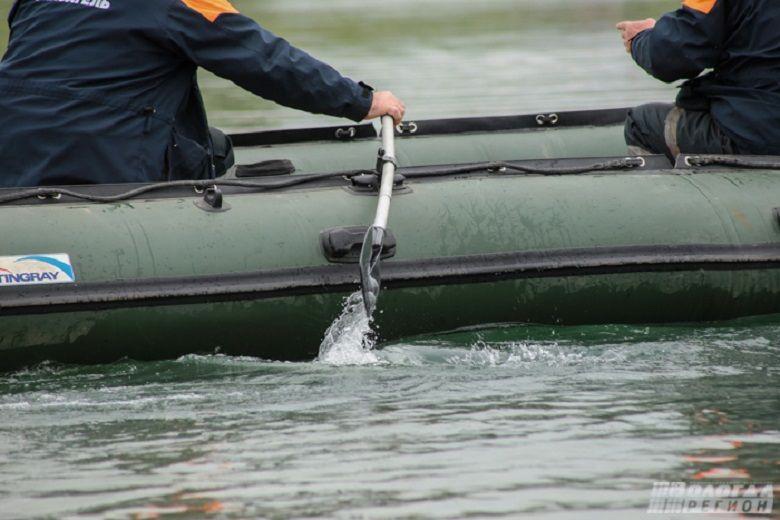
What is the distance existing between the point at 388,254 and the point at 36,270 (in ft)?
3.48

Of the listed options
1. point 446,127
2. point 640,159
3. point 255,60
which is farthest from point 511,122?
point 255,60

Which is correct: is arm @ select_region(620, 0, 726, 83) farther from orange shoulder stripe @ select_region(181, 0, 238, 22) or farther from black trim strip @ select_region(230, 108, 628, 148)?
orange shoulder stripe @ select_region(181, 0, 238, 22)

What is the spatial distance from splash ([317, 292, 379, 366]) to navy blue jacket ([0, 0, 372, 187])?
772 millimetres

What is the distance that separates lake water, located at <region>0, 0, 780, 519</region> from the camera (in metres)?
3.15

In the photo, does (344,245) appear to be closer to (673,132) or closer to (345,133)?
(673,132)

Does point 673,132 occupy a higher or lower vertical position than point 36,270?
higher

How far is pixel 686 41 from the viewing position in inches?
190

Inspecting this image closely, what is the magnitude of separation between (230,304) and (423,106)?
597 centimetres

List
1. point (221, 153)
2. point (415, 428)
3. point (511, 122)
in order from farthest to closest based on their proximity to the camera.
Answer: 1. point (511, 122)
2. point (221, 153)
3. point (415, 428)

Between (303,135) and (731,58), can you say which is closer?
(731,58)

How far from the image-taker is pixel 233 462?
337 cm

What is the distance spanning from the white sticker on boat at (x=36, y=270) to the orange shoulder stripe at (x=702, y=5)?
2.22 meters

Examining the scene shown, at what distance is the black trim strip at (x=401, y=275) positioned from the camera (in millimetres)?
4160

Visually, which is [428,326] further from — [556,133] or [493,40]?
[493,40]
